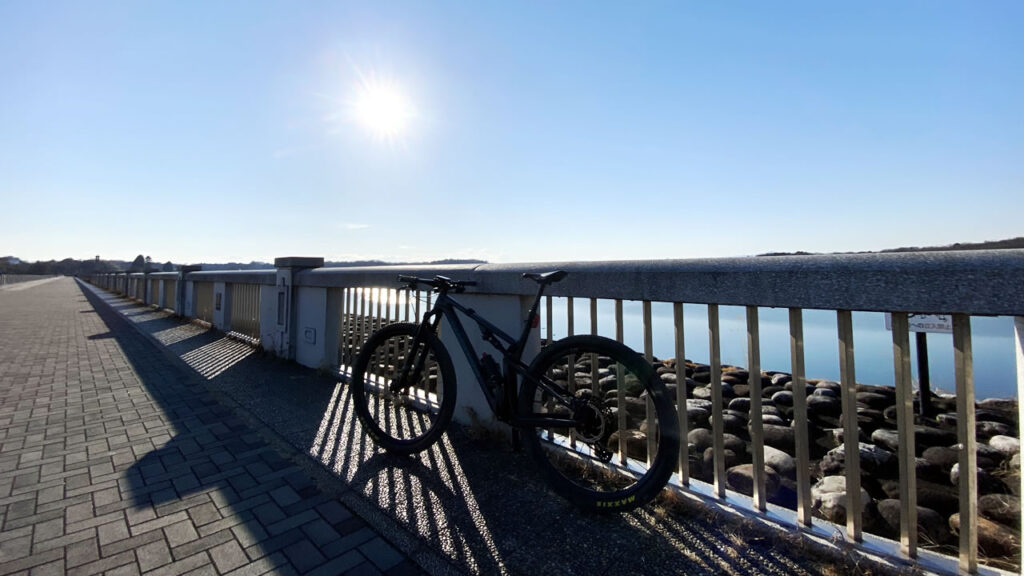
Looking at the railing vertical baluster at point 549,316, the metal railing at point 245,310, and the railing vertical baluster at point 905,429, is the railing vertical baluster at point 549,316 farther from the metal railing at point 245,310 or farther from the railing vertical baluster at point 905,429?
the metal railing at point 245,310

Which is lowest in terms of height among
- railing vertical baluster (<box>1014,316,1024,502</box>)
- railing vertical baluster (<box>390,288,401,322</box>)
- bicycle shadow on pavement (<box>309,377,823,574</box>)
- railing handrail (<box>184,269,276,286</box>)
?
bicycle shadow on pavement (<box>309,377,823,574</box>)

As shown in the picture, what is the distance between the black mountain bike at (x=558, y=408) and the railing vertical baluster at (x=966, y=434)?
1067 mm

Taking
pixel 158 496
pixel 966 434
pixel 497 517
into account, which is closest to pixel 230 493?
pixel 158 496

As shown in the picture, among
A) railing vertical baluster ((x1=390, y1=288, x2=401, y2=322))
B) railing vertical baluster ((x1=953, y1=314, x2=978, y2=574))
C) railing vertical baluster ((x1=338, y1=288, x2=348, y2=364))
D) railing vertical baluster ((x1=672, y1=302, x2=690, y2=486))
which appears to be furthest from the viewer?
railing vertical baluster ((x1=338, y1=288, x2=348, y2=364))

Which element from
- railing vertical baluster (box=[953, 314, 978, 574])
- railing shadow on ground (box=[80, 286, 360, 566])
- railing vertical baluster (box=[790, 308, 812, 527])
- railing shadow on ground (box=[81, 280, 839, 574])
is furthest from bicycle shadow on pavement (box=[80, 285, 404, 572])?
railing vertical baluster (box=[953, 314, 978, 574])

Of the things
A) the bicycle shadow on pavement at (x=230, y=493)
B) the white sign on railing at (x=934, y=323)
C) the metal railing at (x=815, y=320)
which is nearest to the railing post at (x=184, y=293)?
the bicycle shadow on pavement at (x=230, y=493)

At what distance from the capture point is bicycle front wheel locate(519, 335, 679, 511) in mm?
2279

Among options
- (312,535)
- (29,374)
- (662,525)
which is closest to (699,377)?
(662,525)

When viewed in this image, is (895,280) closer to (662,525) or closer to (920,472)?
(662,525)

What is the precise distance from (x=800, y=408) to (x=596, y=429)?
3.38 feet

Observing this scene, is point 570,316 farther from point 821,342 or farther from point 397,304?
point 821,342

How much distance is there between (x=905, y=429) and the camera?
181 centimetres

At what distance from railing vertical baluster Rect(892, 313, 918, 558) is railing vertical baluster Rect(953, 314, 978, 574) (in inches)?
5.6

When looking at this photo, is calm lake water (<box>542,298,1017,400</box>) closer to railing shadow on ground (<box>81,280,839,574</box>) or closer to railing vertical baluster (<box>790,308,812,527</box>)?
railing vertical baluster (<box>790,308,812,527</box>)
